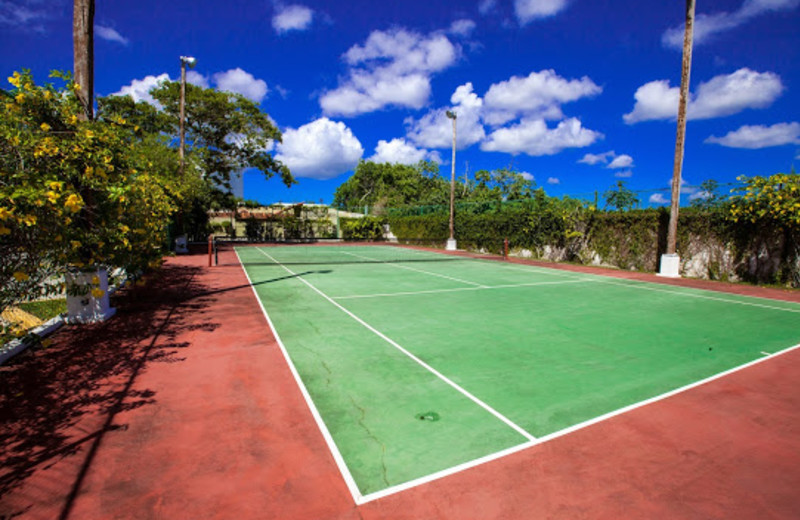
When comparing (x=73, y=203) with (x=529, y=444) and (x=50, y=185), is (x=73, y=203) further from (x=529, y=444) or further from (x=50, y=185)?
(x=529, y=444)

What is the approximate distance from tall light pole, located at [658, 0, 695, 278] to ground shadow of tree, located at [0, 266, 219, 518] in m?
15.3

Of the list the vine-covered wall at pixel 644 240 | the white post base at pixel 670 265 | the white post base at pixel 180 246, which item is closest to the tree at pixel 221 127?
the white post base at pixel 180 246

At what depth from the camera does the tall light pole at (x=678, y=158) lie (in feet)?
47.7

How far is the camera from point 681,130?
49.1 feet

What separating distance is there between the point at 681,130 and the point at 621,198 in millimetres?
3831

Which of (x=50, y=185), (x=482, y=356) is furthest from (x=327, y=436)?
(x=50, y=185)

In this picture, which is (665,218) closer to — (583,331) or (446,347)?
(583,331)

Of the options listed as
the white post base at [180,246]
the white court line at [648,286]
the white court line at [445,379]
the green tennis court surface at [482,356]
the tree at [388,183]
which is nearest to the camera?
the green tennis court surface at [482,356]

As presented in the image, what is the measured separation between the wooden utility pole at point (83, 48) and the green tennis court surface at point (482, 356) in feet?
17.7

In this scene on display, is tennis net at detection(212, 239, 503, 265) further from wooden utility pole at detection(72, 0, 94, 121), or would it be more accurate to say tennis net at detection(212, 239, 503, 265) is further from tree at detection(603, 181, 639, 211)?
wooden utility pole at detection(72, 0, 94, 121)

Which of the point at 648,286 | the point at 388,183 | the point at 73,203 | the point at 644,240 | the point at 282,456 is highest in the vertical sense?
the point at 388,183

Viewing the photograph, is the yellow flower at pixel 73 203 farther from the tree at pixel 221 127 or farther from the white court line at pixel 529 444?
the tree at pixel 221 127

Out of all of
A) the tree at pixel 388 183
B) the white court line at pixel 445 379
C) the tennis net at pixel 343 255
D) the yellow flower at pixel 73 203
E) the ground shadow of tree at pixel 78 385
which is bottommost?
the ground shadow of tree at pixel 78 385

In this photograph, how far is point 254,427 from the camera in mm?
3838
